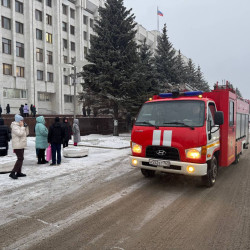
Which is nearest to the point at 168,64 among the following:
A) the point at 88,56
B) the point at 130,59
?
the point at 130,59

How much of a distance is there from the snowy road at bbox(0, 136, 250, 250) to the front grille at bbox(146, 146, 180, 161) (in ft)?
2.87

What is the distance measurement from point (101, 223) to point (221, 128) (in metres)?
4.49

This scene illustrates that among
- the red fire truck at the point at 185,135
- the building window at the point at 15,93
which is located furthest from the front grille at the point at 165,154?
the building window at the point at 15,93

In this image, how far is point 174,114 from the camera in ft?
20.6

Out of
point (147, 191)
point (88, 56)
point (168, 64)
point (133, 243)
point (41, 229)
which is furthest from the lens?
point (168, 64)

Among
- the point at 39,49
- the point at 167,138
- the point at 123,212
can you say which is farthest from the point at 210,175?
the point at 39,49

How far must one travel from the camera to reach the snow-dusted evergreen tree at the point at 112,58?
1978 cm

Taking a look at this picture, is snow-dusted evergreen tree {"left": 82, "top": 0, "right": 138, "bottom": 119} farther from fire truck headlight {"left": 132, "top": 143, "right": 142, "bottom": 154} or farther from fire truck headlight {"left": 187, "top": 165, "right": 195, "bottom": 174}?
fire truck headlight {"left": 187, "top": 165, "right": 195, "bottom": 174}

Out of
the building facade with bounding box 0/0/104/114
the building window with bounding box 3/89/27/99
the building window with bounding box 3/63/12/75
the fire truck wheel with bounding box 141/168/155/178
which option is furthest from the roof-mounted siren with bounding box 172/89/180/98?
the building window with bounding box 3/63/12/75

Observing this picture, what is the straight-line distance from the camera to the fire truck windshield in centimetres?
598

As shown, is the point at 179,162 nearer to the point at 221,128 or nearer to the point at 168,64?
the point at 221,128

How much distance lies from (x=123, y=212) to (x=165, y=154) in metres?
1.79

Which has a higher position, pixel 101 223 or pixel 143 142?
pixel 143 142

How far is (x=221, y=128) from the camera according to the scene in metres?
6.99
